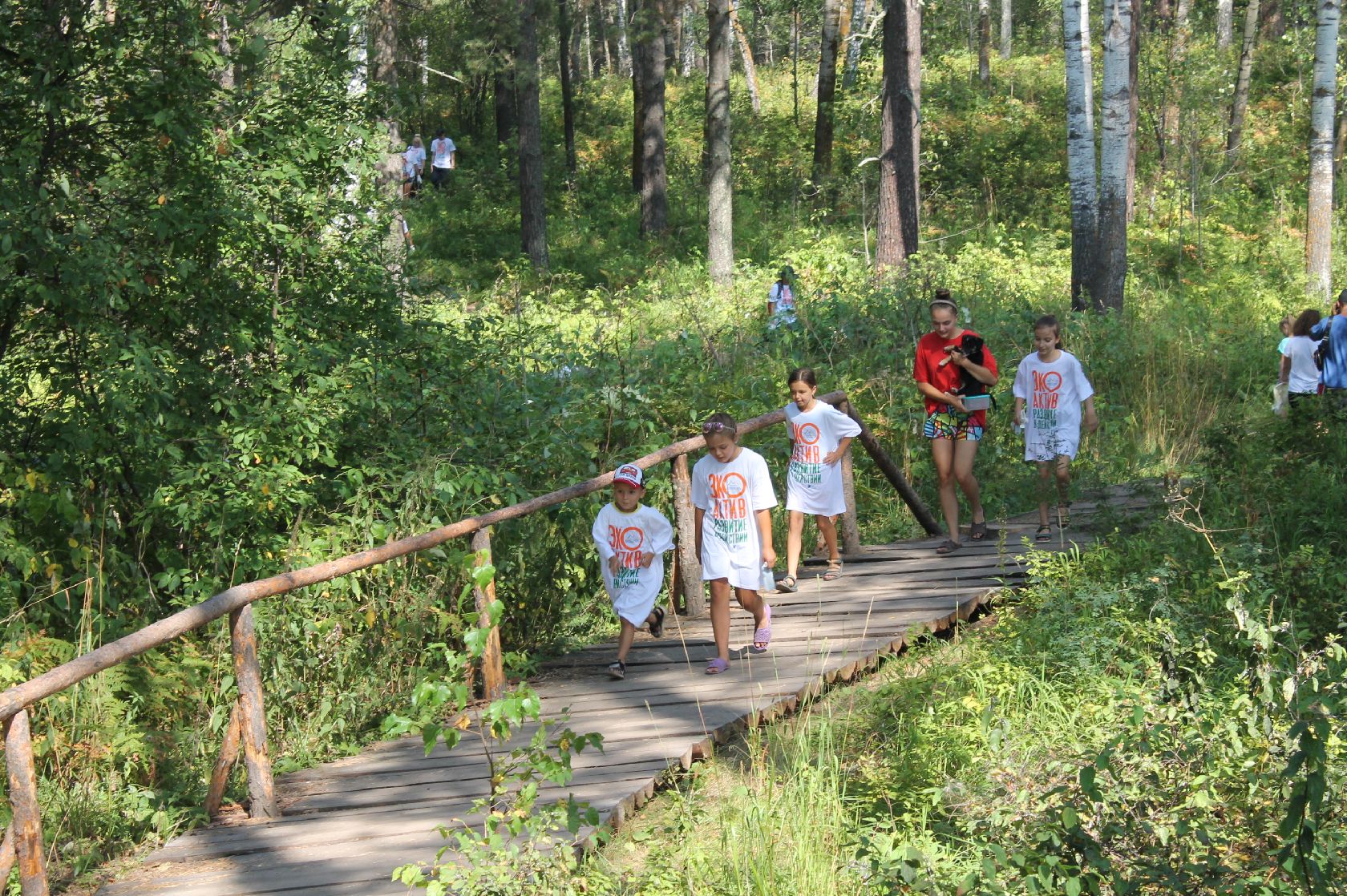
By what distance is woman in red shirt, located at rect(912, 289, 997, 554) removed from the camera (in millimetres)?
9375

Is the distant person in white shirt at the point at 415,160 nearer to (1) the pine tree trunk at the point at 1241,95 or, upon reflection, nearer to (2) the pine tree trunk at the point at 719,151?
(2) the pine tree trunk at the point at 719,151

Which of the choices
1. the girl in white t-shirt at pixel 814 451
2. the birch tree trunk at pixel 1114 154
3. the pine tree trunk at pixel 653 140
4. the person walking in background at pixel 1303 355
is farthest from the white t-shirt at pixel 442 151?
the girl in white t-shirt at pixel 814 451

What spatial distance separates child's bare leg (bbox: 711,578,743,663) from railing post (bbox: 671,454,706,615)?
1080 mm

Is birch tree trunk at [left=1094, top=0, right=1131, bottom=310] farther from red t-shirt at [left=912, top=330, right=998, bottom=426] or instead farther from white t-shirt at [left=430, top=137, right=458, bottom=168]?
white t-shirt at [left=430, top=137, right=458, bottom=168]

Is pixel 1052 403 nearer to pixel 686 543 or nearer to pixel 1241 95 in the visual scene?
pixel 686 543

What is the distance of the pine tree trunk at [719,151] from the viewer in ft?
74.9

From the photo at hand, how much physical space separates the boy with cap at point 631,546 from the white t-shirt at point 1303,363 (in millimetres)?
7477

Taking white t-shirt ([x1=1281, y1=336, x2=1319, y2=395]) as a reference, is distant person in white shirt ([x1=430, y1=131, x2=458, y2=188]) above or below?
above

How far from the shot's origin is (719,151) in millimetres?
23094

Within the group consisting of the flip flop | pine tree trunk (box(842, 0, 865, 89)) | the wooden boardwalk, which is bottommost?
the wooden boardwalk

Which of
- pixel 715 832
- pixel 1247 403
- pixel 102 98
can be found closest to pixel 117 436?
pixel 102 98

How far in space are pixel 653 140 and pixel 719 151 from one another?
4404mm

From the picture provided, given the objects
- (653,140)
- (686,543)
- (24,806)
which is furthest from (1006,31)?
(24,806)


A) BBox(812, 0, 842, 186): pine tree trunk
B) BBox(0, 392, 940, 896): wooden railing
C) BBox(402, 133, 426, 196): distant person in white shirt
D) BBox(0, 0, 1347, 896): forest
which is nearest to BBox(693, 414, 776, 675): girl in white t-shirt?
BBox(0, 392, 940, 896): wooden railing
